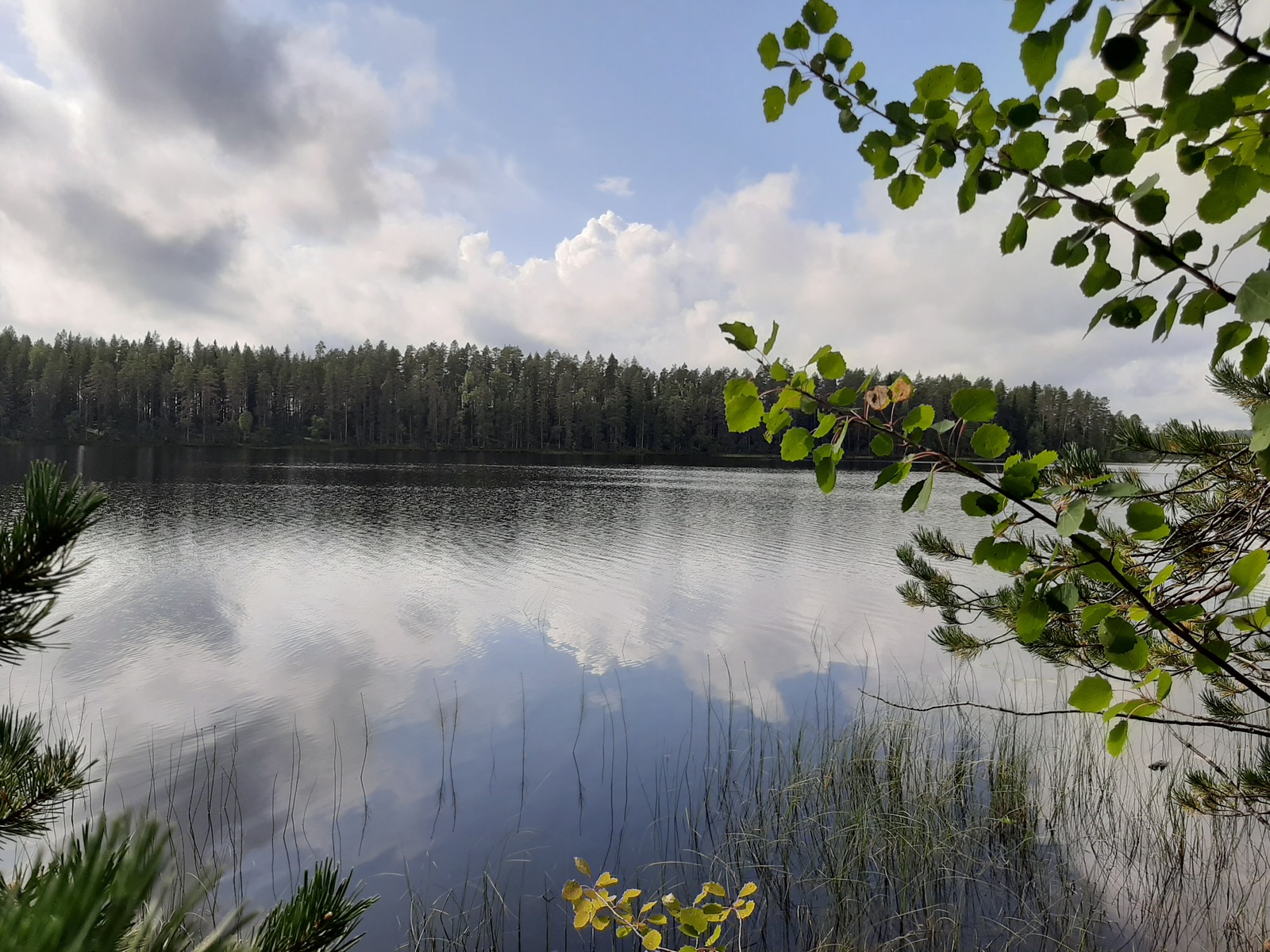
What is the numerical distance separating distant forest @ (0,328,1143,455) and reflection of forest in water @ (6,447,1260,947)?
69592mm

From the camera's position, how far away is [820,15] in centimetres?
117

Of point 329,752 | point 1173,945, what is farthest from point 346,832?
point 1173,945

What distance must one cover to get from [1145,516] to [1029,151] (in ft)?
2.02

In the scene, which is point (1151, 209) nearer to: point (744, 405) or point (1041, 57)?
point (1041, 57)

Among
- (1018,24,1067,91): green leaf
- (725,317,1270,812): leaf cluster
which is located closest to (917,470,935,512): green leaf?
(725,317,1270,812): leaf cluster

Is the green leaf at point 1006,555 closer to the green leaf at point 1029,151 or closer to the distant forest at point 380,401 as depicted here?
the green leaf at point 1029,151

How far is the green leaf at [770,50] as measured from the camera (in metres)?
1.24

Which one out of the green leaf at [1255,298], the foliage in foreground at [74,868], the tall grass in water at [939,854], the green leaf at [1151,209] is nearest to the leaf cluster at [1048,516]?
the green leaf at [1255,298]

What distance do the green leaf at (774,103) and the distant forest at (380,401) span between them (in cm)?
8355

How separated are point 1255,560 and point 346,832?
6.69 metres

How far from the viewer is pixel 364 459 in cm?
6662

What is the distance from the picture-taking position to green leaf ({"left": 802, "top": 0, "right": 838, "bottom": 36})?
3.82ft

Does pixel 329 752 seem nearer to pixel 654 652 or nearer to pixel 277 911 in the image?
pixel 654 652

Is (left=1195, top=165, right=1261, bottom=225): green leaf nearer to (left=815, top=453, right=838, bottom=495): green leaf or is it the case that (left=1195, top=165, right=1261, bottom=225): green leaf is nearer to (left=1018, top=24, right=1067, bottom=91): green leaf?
(left=1018, top=24, right=1067, bottom=91): green leaf
